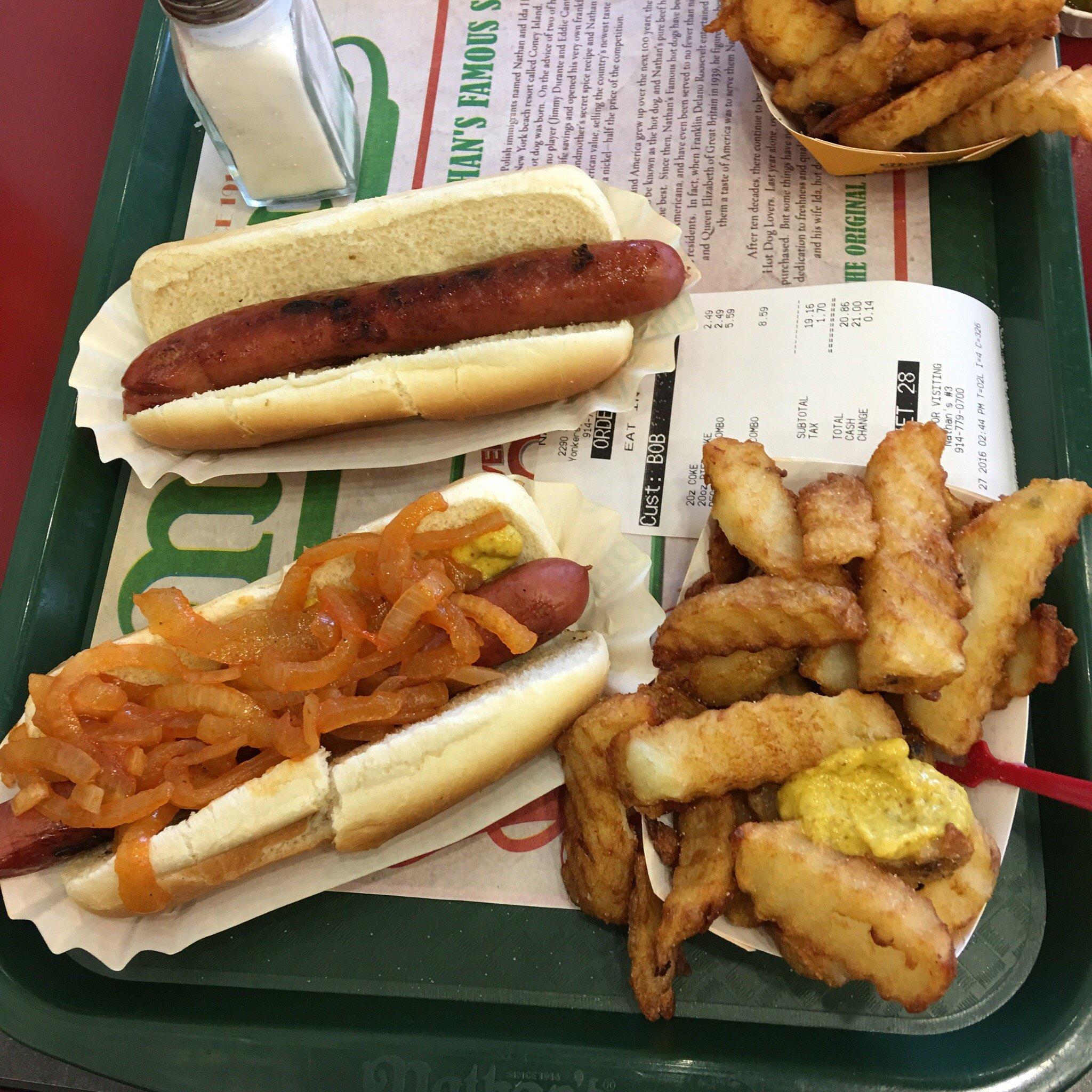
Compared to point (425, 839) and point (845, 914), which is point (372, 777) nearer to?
point (425, 839)

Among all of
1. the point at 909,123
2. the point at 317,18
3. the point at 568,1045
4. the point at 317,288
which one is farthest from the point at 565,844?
the point at 317,18

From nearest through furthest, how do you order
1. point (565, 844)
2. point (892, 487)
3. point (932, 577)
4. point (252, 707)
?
point (932, 577) < point (892, 487) < point (252, 707) < point (565, 844)

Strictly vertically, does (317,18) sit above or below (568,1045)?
above

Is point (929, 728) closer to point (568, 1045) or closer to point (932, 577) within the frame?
point (932, 577)

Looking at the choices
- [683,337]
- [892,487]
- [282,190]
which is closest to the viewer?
[892,487]

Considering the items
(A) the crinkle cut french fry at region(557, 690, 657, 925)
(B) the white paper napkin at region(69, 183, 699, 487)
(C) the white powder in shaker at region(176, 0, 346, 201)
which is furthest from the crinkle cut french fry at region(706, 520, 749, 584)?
(C) the white powder in shaker at region(176, 0, 346, 201)

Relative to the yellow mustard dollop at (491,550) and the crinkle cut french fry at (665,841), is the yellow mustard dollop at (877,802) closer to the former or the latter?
the crinkle cut french fry at (665,841)

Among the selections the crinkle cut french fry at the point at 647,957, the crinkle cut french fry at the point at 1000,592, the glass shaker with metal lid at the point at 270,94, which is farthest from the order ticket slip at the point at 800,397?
the glass shaker with metal lid at the point at 270,94
